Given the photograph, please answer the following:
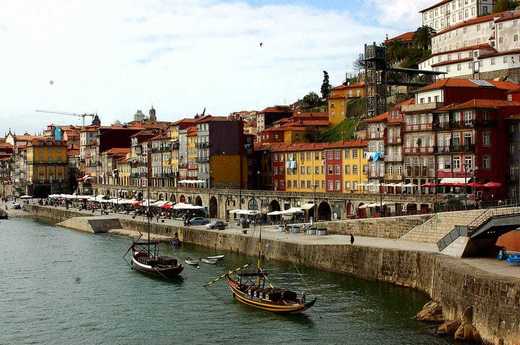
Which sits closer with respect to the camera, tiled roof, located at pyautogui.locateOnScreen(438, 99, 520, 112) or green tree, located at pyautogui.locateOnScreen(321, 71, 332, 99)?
tiled roof, located at pyautogui.locateOnScreen(438, 99, 520, 112)

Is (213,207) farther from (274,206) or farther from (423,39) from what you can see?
(423,39)

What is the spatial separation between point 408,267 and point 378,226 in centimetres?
1393

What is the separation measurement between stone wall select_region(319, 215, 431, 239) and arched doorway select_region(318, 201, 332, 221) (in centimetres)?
1257

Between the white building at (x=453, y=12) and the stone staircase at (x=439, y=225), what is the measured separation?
8579cm

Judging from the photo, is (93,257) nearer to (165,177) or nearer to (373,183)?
(373,183)

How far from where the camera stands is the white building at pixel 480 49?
4301 inches

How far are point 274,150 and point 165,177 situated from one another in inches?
1162

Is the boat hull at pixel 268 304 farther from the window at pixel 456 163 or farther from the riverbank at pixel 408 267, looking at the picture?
the window at pixel 456 163

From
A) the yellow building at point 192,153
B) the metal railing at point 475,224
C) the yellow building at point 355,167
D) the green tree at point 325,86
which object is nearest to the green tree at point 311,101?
the green tree at point 325,86

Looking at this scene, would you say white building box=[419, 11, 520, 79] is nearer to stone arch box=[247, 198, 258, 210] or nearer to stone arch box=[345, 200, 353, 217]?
stone arch box=[345, 200, 353, 217]

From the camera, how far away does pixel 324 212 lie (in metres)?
92.9

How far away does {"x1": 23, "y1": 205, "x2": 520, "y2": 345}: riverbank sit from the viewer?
39594mm

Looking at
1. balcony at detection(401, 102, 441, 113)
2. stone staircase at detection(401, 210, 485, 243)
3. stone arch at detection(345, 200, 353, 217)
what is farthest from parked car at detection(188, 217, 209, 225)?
stone staircase at detection(401, 210, 485, 243)

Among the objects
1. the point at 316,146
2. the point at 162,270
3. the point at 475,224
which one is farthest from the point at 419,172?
the point at 162,270
